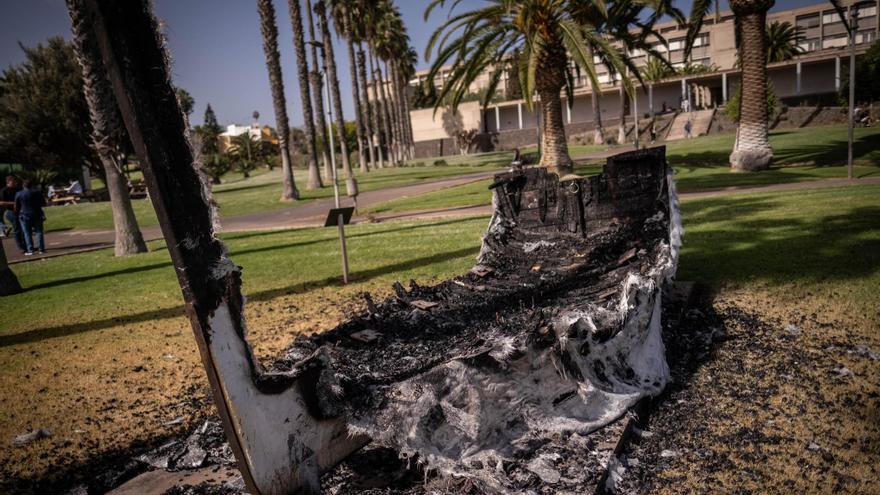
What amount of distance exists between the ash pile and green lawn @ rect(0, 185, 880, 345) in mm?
2164

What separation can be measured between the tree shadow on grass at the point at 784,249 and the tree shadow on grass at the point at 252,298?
3655mm

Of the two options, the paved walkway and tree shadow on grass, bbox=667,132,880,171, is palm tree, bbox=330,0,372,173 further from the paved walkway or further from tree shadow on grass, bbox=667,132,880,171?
tree shadow on grass, bbox=667,132,880,171

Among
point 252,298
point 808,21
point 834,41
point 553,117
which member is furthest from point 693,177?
point 834,41

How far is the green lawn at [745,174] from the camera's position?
50.4 feet

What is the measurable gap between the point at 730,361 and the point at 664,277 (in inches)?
33.6

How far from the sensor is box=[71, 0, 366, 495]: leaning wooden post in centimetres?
242

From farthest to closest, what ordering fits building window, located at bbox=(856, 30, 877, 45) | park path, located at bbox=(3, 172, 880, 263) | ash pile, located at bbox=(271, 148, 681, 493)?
building window, located at bbox=(856, 30, 877, 45) → park path, located at bbox=(3, 172, 880, 263) → ash pile, located at bbox=(271, 148, 681, 493)

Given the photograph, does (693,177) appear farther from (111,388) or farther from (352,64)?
(352,64)

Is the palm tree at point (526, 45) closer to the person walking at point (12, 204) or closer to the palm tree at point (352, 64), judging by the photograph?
the person walking at point (12, 204)

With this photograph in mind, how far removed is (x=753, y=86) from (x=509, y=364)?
17546 millimetres

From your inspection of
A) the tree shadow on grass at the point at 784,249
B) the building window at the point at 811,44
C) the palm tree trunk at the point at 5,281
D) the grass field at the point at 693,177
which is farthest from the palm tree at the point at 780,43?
the palm tree trunk at the point at 5,281

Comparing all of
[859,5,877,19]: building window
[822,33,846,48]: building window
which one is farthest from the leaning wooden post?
[822,33,846,48]: building window

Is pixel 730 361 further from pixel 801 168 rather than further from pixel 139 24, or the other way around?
pixel 801 168

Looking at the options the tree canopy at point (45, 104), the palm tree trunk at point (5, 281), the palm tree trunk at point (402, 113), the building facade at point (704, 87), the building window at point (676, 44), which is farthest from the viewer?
the building window at point (676, 44)
